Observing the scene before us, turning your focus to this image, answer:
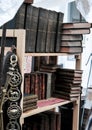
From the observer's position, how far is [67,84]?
2.14 meters

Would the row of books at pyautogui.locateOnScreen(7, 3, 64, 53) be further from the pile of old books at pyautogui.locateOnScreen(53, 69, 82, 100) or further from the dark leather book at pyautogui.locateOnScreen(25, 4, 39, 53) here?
the pile of old books at pyautogui.locateOnScreen(53, 69, 82, 100)

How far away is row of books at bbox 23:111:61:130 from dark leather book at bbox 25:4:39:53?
60cm

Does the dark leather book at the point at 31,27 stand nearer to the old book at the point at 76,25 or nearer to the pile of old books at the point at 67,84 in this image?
the old book at the point at 76,25

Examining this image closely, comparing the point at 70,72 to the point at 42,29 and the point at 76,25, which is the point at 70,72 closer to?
the point at 76,25

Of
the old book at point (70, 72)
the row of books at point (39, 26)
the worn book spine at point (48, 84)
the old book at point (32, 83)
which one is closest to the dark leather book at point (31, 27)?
the row of books at point (39, 26)

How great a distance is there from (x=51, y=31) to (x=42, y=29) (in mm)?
124

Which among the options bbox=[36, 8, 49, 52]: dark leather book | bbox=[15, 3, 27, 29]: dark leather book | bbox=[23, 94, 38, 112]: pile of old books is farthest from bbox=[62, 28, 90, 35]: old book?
bbox=[23, 94, 38, 112]: pile of old books

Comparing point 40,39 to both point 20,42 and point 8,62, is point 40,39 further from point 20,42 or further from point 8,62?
point 8,62

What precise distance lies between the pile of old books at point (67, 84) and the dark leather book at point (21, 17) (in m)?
0.66

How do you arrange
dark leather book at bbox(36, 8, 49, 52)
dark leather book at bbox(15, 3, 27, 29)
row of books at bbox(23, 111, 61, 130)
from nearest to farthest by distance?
dark leather book at bbox(15, 3, 27, 29) < dark leather book at bbox(36, 8, 49, 52) < row of books at bbox(23, 111, 61, 130)

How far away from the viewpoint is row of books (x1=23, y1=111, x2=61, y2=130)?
2.02 meters

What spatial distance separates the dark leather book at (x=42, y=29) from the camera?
179cm

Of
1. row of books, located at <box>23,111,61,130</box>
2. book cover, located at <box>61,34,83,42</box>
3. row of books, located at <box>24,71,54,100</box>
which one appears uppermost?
book cover, located at <box>61,34,83,42</box>

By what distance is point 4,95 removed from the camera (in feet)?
4.39
